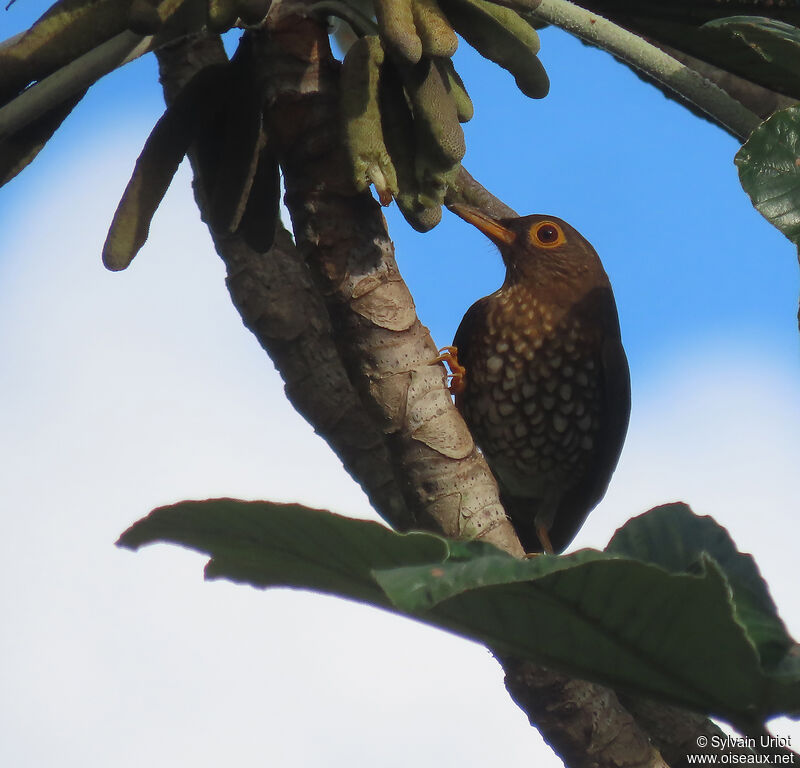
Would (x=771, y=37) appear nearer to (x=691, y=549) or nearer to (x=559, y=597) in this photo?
(x=691, y=549)

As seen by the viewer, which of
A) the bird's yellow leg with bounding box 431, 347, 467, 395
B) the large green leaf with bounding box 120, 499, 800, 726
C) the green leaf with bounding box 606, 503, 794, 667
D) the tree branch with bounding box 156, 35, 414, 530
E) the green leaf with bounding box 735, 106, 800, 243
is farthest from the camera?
the bird's yellow leg with bounding box 431, 347, 467, 395

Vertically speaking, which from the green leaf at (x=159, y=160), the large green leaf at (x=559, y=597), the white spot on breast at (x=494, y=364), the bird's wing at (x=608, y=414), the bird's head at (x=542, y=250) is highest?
the bird's head at (x=542, y=250)

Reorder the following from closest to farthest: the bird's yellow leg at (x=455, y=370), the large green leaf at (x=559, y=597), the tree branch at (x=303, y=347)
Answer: the large green leaf at (x=559, y=597), the tree branch at (x=303, y=347), the bird's yellow leg at (x=455, y=370)

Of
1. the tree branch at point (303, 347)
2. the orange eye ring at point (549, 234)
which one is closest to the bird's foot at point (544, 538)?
the orange eye ring at point (549, 234)

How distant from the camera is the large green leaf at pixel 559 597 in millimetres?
1377

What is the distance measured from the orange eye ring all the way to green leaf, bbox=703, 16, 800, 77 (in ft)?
6.82

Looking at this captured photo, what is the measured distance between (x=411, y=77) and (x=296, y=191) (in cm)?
29

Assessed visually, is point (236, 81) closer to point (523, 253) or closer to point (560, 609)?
point (560, 609)

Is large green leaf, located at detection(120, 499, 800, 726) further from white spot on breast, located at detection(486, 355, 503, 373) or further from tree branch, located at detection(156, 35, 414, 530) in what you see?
white spot on breast, located at detection(486, 355, 503, 373)

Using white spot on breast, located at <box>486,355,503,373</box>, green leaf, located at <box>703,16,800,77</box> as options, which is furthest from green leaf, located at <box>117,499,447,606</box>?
white spot on breast, located at <box>486,355,503,373</box>

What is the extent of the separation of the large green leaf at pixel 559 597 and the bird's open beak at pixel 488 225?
2519 millimetres

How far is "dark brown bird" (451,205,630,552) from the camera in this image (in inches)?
158

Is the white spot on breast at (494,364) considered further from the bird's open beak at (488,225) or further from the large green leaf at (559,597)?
the large green leaf at (559,597)

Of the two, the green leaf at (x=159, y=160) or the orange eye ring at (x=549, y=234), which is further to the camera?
the orange eye ring at (x=549, y=234)
